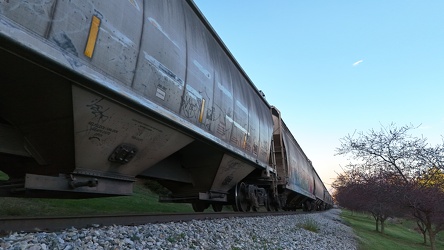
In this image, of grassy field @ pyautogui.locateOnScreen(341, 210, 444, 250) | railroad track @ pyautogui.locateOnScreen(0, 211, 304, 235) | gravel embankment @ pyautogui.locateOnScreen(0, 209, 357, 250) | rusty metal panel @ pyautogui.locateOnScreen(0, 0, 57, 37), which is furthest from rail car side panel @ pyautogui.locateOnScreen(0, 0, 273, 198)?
grassy field @ pyautogui.locateOnScreen(341, 210, 444, 250)

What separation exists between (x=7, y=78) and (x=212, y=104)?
3440mm

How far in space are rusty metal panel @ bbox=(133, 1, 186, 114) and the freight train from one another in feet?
0.05

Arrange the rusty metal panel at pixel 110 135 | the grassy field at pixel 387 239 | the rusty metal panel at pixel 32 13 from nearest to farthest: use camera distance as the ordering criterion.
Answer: the rusty metal panel at pixel 32 13 → the rusty metal panel at pixel 110 135 → the grassy field at pixel 387 239

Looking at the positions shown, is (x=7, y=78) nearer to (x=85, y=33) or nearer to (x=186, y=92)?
(x=85, y=33)

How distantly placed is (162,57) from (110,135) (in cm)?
131

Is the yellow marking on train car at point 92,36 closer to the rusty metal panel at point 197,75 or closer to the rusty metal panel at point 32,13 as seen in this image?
the rusty metal panel at point 32,13

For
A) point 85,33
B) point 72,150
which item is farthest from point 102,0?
point 72,150

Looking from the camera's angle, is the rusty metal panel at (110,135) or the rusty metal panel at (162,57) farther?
the rusty metal panel at (162,57)

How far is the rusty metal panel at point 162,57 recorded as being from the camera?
12.8ft

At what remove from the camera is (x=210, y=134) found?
559 centimetres

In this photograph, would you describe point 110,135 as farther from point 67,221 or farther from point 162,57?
point 162,57

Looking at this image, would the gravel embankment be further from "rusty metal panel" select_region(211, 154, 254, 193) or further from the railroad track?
"rusty metal panel" select_region(211, 154, 254, 193)

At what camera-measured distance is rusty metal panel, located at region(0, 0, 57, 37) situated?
2.41 metres

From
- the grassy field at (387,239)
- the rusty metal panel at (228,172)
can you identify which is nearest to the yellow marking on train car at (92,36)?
the rusty metal panel at (228,172)
